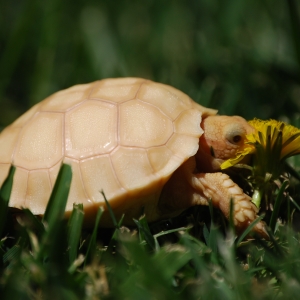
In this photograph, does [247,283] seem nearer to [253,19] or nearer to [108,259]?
[108,259]

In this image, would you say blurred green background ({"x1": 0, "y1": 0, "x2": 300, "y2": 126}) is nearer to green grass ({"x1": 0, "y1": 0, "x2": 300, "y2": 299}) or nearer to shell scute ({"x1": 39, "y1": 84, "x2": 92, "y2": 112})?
green grass ({"x1": 0, "y1": 0, "x2": 300, "y2": 299})

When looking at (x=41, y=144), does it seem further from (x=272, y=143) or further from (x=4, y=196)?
(x=272, y=143)

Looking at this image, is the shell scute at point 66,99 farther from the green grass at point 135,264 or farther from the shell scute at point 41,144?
the green grass at point 135,264

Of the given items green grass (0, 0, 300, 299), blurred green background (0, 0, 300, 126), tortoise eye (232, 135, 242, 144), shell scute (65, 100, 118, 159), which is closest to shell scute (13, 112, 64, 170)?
shell scute (65, 100, 118, 159)

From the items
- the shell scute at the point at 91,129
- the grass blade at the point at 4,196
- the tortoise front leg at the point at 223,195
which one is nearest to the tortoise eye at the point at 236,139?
the tortoise front leg at the point at 223,195

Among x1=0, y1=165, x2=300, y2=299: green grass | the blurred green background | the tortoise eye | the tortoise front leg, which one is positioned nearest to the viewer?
x1=0, y1=165, x2=300, y2=299: green grass

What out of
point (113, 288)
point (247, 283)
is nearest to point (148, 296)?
point (113, 288)

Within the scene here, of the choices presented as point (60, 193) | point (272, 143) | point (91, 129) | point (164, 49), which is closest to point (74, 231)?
point (60, 193)
